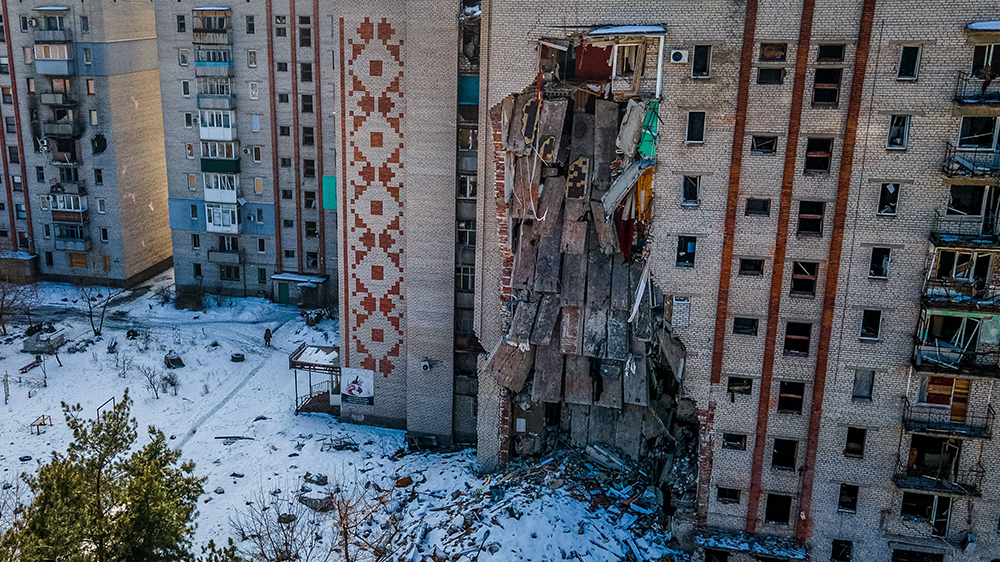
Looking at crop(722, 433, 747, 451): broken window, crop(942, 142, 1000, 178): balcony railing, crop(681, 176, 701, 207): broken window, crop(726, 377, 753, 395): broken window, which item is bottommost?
crop(722, 433, 747, 451): broken window

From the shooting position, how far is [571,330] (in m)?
31.7

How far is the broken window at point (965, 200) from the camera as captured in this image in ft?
84.4

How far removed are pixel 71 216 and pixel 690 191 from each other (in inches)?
1951

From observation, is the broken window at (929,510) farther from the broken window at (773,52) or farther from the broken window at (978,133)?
the broken window at (773,52)

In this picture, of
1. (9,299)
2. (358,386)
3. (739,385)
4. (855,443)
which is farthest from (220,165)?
(855,443)

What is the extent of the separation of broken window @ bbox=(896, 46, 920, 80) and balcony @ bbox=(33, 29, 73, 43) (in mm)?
53501

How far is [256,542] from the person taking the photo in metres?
30.2

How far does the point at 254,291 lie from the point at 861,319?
44242 millimetres

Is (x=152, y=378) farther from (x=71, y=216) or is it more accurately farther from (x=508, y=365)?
(x=508, y=365)

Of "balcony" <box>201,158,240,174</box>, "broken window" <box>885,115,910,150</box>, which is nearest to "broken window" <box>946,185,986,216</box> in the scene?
"broken window" <box>885,115,910,150</box>

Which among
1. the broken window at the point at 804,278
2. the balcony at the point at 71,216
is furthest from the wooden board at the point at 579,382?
the balcony at the point at 71,216

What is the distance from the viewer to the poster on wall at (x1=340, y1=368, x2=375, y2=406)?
Answer: 3928cm

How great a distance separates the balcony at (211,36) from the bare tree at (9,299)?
68.3 feet

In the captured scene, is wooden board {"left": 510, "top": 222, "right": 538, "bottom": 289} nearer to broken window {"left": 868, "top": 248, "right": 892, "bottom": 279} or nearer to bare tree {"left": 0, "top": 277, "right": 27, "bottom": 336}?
→ broken window {"left": 868, "top": 248, "right": 892, "bottom": 279}
